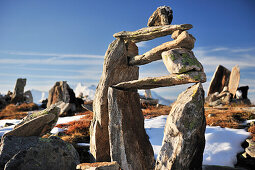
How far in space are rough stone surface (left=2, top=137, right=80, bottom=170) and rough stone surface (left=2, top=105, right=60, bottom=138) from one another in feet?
1.94

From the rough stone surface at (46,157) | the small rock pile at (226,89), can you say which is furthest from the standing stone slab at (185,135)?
the small rock pile at (226,89)

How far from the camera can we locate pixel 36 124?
750cm

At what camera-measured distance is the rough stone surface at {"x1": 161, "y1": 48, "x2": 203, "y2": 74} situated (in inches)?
225

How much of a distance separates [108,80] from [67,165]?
121 inches

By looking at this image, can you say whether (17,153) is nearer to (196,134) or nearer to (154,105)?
(196,134)

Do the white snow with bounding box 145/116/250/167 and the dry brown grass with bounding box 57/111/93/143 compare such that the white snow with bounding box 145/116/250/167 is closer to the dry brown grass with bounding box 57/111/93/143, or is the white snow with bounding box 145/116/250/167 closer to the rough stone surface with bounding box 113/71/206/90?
the dry brown grass with bounding box 57/111/93/143

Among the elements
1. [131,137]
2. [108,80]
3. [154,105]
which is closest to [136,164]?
[131,137]

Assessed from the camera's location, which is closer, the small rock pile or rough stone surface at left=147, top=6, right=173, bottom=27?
rough stone surface at left=147, top=6, right=173, bottom=27

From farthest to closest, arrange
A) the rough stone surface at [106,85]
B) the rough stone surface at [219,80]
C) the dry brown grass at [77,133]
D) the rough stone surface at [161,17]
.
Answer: the rough stone surface at [219,80] < the dry brown grass at [77,133] < the rough stone surface at [106,85] < the rough stone surface at [161,17]

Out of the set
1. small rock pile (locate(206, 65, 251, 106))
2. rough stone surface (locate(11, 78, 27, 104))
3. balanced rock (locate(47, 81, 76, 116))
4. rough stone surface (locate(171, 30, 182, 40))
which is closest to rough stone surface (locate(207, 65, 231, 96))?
small rock pile (locate(206, 65, 251, 106))

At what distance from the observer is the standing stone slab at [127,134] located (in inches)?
267

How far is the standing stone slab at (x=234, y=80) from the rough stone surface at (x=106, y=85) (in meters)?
18.2

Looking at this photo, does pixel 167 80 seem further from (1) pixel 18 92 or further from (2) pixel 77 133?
(1) pixel 18 92

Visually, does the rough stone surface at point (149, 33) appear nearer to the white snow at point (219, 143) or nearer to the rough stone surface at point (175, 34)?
the rough stone surface at point (175, 34)
